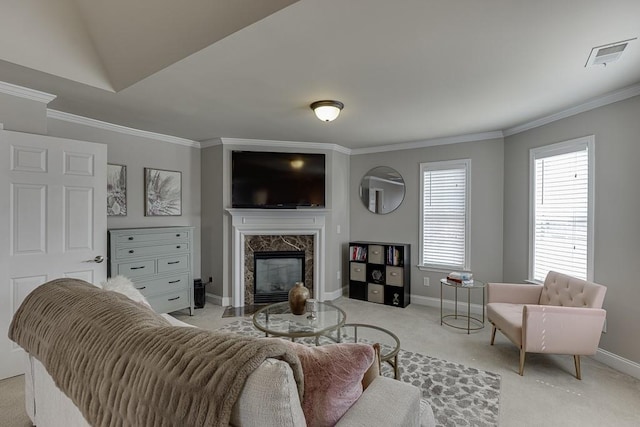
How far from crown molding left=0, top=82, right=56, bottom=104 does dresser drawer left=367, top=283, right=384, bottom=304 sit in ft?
14.0

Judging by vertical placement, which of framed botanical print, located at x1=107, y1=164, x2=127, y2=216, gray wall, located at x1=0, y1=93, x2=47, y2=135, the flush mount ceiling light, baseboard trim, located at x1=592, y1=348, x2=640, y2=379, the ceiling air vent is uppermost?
the ceiling air vent

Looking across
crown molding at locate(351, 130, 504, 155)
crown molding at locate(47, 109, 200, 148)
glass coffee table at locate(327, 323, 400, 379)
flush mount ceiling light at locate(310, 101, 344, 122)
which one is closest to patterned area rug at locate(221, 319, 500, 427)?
glass coffee table at locate(327, 323, 400, 379)

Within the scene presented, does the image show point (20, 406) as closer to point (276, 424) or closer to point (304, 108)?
point (276, 424)

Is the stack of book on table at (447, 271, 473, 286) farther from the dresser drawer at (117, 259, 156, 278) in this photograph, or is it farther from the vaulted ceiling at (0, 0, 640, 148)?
the dresser drawer at (117, 259, 156, 278)

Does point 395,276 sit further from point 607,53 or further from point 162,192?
point 162,192

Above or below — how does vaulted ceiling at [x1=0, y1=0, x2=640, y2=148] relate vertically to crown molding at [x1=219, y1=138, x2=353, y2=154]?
above

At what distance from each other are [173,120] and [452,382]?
377cm

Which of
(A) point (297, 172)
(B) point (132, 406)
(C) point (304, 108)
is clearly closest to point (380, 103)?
(C) point (304, 108)

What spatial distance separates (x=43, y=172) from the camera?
2.64 meters

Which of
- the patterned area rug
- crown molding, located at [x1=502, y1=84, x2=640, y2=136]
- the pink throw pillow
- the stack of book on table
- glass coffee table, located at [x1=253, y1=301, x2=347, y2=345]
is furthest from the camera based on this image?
the stack of book on table

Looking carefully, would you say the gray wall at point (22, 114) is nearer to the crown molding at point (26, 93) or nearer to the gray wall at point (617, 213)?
the crown molding at point (26, 93)

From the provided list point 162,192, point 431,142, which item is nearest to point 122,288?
point 162,192

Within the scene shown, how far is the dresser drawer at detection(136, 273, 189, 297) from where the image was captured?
142 inches

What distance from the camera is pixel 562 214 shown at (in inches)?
130
